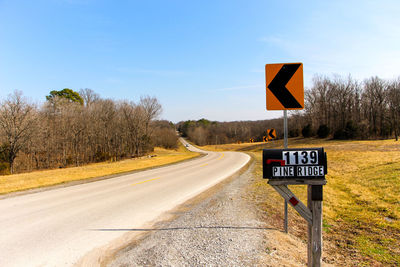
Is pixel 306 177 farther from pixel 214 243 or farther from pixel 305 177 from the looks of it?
pixel 214 243

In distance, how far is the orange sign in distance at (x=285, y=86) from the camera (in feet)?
12.9

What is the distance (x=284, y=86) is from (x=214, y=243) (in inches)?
120

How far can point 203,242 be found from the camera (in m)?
4.09

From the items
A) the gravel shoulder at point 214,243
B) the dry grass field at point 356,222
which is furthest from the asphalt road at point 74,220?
the dry grass field at point 356,222

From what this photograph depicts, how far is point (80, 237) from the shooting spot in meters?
4.62

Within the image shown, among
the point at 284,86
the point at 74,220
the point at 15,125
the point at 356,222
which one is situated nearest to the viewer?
the point at 284,86

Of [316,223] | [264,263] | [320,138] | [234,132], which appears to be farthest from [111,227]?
[234,132]

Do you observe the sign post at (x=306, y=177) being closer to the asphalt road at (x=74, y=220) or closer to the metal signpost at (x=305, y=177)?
the metal signpost at (x=305, y=177)

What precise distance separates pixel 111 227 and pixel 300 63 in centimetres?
519

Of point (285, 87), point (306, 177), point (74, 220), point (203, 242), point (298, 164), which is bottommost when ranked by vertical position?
point (74, 220)

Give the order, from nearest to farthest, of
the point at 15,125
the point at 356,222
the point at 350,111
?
1. the point at 356,222
2. the point at 15,125
3. the point at 350,111

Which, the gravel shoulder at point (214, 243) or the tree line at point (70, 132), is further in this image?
the tree line at point (70, 132)

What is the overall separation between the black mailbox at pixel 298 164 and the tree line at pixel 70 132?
35245 mm

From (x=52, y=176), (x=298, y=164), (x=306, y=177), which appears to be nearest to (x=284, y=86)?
(x=298, y=164)
